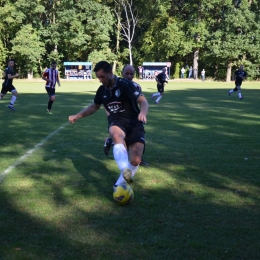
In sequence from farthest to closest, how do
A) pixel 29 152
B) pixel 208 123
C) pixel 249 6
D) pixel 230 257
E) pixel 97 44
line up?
pixel 97 44 → pixel 249 6 → pixel 208 123 → pixel 29 152 → pixel 230 257

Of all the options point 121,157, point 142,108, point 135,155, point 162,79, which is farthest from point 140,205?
point 162,79

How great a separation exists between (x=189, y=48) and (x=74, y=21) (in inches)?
614

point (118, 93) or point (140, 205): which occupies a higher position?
point (118, 93)

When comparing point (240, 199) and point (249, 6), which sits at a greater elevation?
point (249, 6)

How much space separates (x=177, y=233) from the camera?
14.1 ft

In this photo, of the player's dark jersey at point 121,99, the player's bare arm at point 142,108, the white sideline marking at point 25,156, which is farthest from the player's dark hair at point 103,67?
the white sideline marking at point 25,156

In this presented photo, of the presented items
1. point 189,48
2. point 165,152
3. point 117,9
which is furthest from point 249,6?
point 165,152

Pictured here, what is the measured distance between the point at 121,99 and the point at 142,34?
5897 cm

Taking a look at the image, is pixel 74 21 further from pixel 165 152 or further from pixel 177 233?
pixel 177 233

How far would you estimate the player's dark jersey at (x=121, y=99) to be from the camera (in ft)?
19.2

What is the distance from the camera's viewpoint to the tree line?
5550 cm

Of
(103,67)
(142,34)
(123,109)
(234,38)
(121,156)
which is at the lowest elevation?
(121,156)

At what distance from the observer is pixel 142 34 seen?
6328cm

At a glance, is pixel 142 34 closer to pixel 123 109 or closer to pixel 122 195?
pixel 123 109
